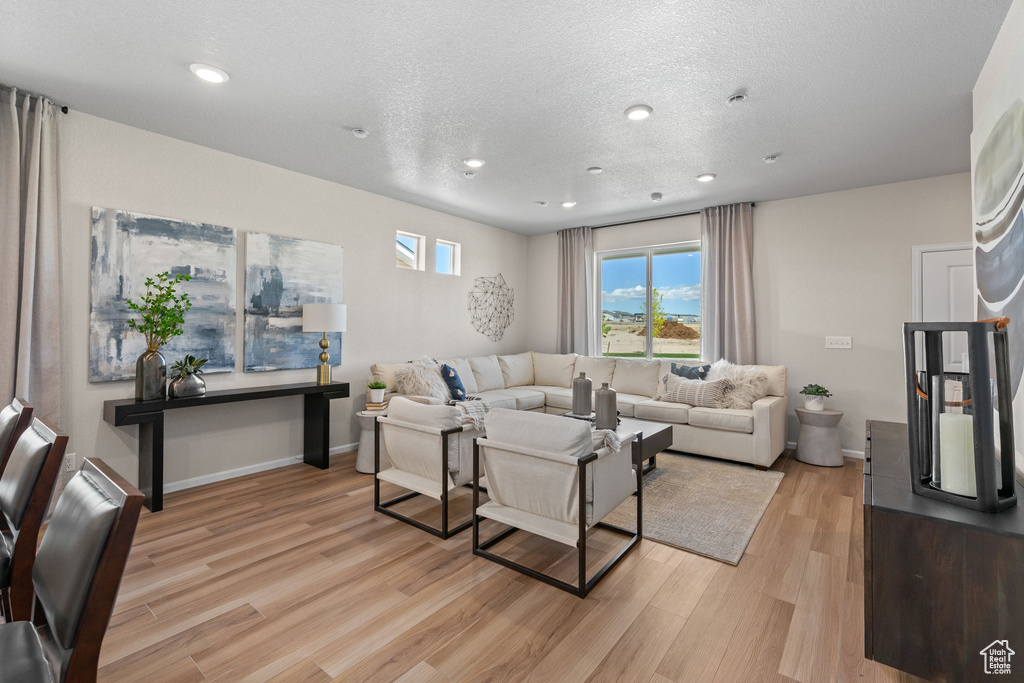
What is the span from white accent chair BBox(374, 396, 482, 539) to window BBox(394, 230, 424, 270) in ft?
8.66

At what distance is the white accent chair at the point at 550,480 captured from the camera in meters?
2.10

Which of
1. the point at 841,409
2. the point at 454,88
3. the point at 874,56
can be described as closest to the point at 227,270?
the point at 454,88

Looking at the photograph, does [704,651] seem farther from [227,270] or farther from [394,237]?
[394,237]

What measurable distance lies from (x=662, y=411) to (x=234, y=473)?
389 centimetres

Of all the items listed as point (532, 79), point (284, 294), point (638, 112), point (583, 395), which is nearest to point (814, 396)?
point (583, 395)

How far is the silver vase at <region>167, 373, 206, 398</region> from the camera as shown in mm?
3271

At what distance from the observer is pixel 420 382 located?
440 cm

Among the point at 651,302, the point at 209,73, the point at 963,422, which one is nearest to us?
the point at 963,422

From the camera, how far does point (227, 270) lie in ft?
12.2

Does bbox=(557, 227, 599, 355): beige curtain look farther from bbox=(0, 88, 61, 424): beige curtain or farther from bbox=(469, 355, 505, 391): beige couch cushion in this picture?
bbox=(0, 88, 61, 424): beige curtain

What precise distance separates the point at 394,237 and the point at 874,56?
408 centimetres

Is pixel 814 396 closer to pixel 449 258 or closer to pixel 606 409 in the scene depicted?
pixel 606 409

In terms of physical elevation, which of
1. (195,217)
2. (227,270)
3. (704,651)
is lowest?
(704,651)

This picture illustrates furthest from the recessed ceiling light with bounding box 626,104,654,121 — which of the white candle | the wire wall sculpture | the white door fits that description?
the wire wall sculpture
